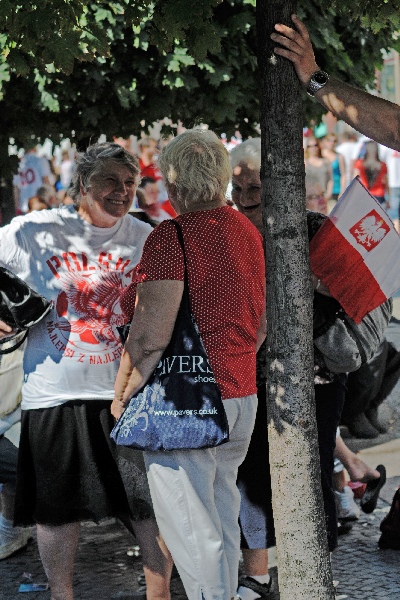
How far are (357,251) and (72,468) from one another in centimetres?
145

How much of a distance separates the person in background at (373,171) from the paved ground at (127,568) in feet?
34.1

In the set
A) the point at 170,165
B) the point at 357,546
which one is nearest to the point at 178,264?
the point at 170,165

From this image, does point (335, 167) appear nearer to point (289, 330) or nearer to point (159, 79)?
point (159, 79)

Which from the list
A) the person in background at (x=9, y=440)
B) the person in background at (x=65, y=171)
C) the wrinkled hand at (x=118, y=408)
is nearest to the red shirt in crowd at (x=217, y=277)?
the wrinkled hand at (x=118, y=408)

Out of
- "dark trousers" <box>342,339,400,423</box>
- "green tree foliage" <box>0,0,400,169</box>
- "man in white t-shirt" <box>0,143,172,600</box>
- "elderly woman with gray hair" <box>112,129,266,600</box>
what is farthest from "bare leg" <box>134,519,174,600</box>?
"dark trousers" <box>342,339,400,423</box>

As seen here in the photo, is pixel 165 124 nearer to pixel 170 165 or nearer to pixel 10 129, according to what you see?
pixel 10 129

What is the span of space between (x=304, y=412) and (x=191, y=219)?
0.85 meters

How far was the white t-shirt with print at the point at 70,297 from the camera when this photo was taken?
415cm

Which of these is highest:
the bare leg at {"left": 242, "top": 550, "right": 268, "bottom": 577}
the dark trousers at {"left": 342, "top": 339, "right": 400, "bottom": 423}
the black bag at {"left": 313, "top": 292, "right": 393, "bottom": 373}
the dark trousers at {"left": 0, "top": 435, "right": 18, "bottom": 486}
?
the black bag at {"left": 313, "top": 292, "right": 393, "bottom": 373}

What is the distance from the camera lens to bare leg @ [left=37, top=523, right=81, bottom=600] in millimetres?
4105

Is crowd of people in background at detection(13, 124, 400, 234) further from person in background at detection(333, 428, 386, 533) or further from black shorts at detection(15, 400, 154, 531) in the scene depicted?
black shorts at detection(15, 400, 154, 531)

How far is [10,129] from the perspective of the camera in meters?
6.37

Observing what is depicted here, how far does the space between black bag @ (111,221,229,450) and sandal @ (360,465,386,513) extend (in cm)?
228

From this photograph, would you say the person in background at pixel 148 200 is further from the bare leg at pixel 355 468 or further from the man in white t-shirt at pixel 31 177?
the man in white t-shirt at pixel 31 177
